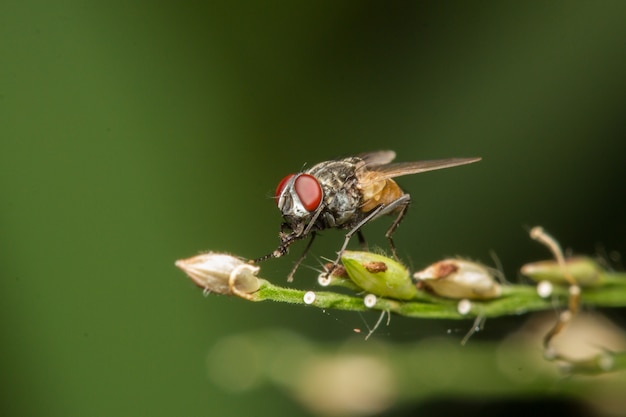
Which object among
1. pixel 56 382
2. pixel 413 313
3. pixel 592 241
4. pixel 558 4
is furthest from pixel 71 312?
pixel 558 4

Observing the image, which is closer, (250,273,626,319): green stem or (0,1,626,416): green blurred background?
(250,273,626,319): green stem

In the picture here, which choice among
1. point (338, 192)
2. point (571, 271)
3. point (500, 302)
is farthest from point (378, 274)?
point (338, 192)

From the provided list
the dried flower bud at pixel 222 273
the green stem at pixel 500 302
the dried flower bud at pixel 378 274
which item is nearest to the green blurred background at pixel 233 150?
the green stem at pixel 500 302

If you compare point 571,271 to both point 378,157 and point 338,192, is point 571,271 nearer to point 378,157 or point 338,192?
point 338,192

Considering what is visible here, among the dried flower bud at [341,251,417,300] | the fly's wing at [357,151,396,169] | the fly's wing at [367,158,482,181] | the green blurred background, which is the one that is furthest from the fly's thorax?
the dried flower bud at [341,251,417,300]

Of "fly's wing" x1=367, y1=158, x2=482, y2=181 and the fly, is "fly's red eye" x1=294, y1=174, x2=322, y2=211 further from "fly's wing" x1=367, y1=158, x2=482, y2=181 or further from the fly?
"fly's wing" x1=367, y1=158, x2=482, y2=181

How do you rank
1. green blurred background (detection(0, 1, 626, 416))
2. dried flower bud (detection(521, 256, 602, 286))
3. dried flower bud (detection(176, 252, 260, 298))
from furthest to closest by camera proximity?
1. green blurred background (detection(0, 1, 626, 416))
2. dried flower bud (detection(521, 256, 602, 286))
3. dried flower bud (detection(176, 252, 260, 298))

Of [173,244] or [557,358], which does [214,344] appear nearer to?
[173,244]
